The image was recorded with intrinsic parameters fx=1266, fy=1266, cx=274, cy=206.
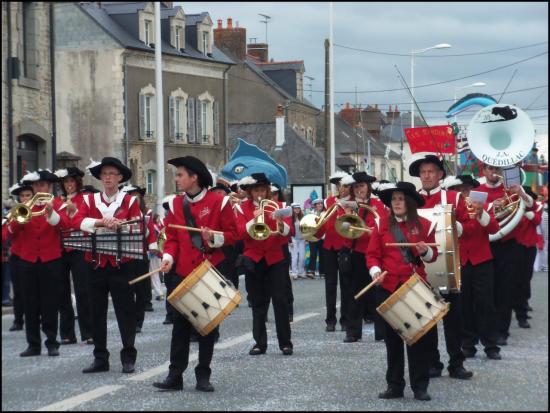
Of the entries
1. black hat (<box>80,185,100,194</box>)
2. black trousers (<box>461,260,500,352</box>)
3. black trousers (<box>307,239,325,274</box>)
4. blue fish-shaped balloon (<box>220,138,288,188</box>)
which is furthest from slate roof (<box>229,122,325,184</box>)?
black trousers (<box>307,239,325,274</box>)

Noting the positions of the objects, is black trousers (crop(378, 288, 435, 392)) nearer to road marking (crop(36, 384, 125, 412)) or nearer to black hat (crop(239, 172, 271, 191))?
black hat (crop(239, 172, 271, 191))

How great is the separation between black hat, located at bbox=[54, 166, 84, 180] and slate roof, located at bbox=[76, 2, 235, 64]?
72 cm

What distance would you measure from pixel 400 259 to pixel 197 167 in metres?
1.40

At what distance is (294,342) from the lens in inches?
402

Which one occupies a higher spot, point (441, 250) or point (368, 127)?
point (368, 127)

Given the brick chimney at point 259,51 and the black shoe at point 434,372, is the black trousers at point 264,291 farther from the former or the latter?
the brick chimney at point 259,51

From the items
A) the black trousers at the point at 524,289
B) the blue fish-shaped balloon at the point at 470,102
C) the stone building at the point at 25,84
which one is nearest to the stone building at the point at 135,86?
the stone building at the point at 25,84

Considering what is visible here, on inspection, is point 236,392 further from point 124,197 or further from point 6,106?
point 6,106

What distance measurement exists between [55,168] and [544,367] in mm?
4068

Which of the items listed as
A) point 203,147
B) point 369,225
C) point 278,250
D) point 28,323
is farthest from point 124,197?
point 369,225

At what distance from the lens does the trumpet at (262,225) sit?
8.37m

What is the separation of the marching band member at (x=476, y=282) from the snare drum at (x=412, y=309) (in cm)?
147

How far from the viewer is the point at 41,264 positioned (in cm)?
730

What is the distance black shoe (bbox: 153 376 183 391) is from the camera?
23.6ft
